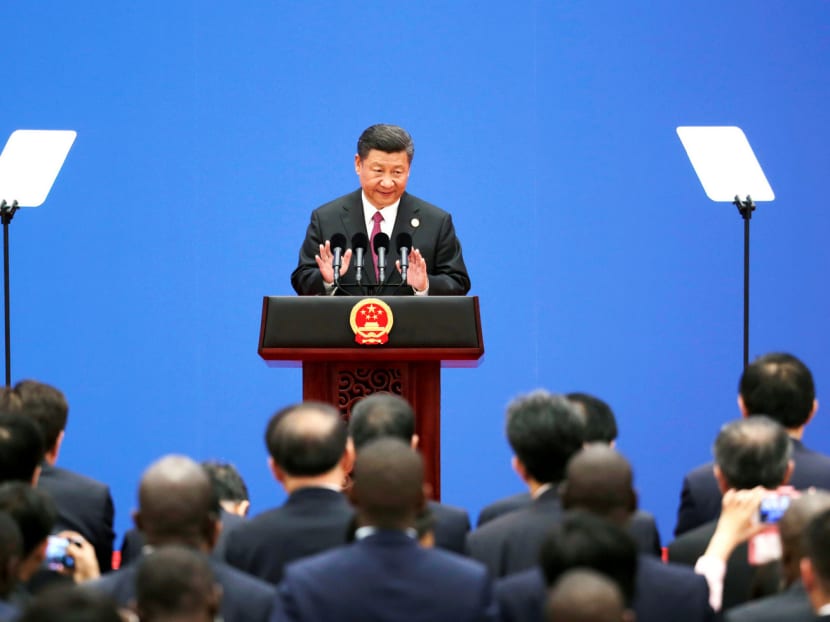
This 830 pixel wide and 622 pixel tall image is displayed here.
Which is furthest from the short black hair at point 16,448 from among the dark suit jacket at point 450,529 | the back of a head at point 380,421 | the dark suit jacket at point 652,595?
the dark suit jacket at point 652,595

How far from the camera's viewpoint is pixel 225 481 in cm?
312

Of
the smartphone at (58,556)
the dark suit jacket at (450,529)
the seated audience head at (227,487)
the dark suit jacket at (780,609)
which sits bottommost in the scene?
the dark suit jacket at (780,609)

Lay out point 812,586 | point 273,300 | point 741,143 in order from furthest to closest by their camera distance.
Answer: point 741,143 < point 273,300 < point 812,586

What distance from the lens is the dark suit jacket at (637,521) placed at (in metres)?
2.79

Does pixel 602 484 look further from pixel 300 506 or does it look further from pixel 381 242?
pixel 381 242

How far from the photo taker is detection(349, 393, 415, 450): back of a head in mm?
3020

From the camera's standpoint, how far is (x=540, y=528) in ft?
8.46

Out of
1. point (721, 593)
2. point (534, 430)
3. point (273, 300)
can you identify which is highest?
point (273, 300)

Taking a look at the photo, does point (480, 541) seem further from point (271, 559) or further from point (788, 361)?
point (788, 361)

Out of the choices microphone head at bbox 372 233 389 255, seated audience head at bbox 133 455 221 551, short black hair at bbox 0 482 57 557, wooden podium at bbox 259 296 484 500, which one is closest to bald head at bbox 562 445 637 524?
seated audience head at bbox 133 455 221 551

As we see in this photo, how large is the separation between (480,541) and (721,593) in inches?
19.9

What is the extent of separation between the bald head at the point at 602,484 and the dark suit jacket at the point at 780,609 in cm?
25

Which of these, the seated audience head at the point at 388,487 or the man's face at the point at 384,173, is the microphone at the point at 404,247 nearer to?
the man's face at the point at 384,173

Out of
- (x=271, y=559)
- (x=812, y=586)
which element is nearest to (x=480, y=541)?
(x=271, y=559)
